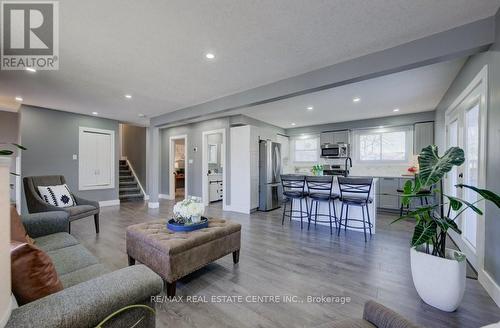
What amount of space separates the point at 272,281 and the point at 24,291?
1869 mm

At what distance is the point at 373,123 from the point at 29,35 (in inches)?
269

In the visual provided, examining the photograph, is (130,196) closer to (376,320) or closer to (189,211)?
(189,211)

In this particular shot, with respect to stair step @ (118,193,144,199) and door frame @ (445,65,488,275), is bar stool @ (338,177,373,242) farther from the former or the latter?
stair step @ (118,193,144,199)

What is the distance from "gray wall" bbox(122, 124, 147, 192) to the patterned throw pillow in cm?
388

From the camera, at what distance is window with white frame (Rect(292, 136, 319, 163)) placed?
7.19 m

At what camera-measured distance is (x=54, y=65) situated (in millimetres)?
2840

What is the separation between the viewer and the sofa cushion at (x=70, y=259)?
1.56m

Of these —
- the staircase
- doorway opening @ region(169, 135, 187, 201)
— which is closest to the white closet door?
the staircase

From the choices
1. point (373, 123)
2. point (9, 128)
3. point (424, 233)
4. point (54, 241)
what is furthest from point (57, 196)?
point (373, 123)

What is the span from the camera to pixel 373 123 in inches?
233

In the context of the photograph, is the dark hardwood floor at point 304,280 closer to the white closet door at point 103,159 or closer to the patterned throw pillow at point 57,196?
the patterned throw pillow at point 57,196

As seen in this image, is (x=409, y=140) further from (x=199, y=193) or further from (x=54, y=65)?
(x=54, y=65)

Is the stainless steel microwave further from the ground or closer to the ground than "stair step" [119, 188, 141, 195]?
further from the ground

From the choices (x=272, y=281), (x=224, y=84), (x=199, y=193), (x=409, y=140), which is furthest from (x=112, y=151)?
(x=409, y=140)
